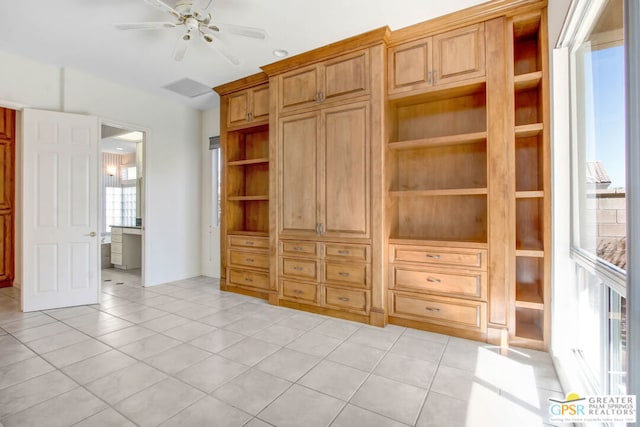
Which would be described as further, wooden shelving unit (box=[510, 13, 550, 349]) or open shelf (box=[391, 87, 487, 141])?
open shelf (box=[391, 87, 487, 141])

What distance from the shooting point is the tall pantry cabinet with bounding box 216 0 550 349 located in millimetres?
2557

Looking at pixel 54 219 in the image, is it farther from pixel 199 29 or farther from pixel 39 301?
pixel 199 29

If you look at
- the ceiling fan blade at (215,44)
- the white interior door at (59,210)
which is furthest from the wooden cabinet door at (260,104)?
the white interior door at (59,210)

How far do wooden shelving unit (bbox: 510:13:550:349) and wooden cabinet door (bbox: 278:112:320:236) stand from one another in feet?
6.28

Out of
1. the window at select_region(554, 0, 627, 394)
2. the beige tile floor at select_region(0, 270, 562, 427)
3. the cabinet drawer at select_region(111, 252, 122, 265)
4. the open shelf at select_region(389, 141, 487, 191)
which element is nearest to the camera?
the window at select_region(554, 0, 627, 394)

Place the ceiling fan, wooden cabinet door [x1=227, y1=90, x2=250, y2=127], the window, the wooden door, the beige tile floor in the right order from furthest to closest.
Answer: the wooden door
wooden cabinet door [x1=227, y1=90, x2=250, y2=127]
the ceiling fan
the beige tile floor
the window

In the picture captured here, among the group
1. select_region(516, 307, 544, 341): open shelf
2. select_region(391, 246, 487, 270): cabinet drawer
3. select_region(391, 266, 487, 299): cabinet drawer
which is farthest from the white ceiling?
select_region(516, 307, 544, 341): open shelf

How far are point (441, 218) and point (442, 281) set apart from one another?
0.69 meters

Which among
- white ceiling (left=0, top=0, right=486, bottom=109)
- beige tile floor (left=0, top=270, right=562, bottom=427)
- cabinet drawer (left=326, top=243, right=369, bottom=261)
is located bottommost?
beige tile floor (left=0, top=270, right=562, bottom=427)

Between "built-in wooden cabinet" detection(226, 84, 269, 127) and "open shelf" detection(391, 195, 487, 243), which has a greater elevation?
"built-in wooden cabinet" detection(226, 84, 269, 127)

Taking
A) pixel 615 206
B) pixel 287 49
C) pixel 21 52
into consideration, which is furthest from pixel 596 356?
pixel 21 52

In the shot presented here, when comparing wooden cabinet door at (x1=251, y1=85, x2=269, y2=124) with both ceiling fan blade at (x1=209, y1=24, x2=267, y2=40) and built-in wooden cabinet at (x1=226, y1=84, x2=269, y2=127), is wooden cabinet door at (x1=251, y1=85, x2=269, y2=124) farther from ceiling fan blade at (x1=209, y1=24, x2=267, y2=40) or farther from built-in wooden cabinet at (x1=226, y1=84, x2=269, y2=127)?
ceiling fan blade at (x1=209, y1=24, x2=267, y2=40)

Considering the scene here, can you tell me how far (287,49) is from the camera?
128 inches

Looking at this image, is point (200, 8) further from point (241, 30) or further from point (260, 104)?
point (260, 104)
